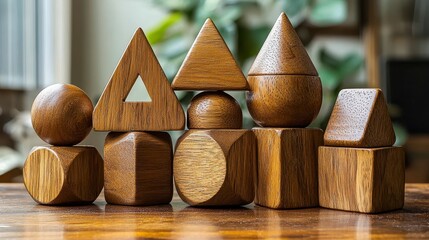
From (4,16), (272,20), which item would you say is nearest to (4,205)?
(4,16)

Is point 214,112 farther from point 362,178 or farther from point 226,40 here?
point 226,40

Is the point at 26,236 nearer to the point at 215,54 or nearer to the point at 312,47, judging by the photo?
the point at 215,54

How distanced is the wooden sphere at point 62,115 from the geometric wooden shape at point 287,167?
0.71 feet

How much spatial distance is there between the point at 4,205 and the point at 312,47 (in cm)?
258

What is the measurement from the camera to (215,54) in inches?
33.8

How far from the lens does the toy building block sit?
33.1 inches

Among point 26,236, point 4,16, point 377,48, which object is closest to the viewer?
point 26,236

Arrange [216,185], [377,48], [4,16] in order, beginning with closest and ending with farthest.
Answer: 1. [216,185]
2. [4,16]
3. [377,48]

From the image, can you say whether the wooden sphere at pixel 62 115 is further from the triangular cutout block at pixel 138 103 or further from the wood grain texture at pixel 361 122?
the wood grain texture at pixel 361 122

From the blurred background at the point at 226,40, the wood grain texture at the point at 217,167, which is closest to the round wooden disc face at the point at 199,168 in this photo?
the wood grain texture at the point at 217,167

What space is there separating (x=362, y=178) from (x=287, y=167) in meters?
0.09

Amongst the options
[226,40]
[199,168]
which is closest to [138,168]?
[199,168]

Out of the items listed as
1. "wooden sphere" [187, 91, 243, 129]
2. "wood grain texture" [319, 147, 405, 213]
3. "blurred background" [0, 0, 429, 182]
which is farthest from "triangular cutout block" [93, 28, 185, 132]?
"blurred background" [0, 0, 429, 182]

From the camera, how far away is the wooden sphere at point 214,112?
84 centimetres
